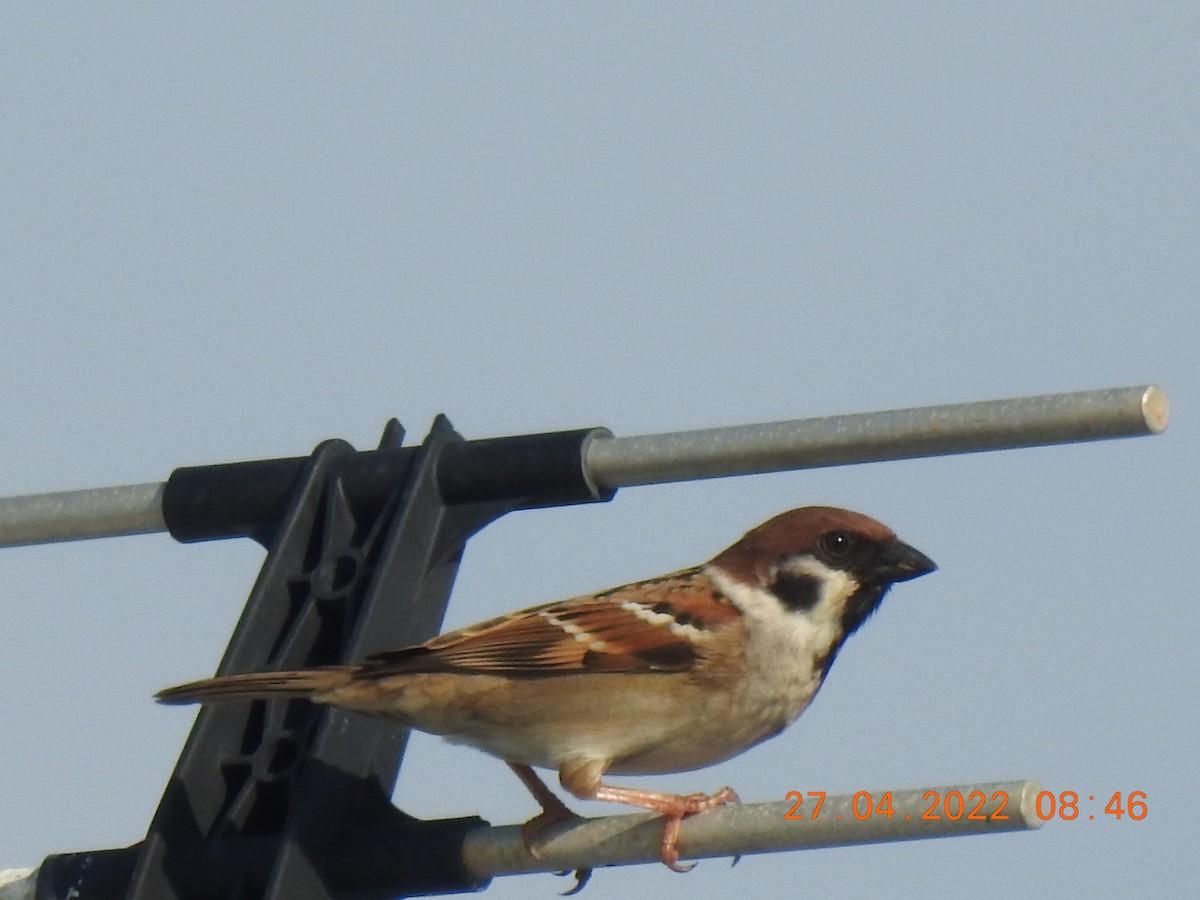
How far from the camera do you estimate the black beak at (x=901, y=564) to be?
550cm

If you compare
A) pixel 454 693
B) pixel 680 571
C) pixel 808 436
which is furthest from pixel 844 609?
pixel 808 436

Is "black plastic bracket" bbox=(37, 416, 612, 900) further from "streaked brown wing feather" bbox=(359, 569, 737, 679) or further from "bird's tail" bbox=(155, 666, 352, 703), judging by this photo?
"streaked brown wing feather" bbox=(359, 569, 737, 679)

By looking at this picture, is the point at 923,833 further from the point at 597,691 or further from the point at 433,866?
the point at 597,691

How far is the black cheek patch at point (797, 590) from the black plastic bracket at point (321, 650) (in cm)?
123

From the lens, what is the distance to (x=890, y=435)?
12.3 ft

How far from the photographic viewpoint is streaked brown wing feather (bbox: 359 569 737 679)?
5320 mm

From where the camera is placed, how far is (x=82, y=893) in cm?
412

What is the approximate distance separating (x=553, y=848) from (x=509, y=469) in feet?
3.16

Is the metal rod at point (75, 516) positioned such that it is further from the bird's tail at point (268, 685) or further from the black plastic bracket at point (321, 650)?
the bird's tail at point (268, 685)

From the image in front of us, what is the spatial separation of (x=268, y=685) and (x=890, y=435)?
1311 mm
